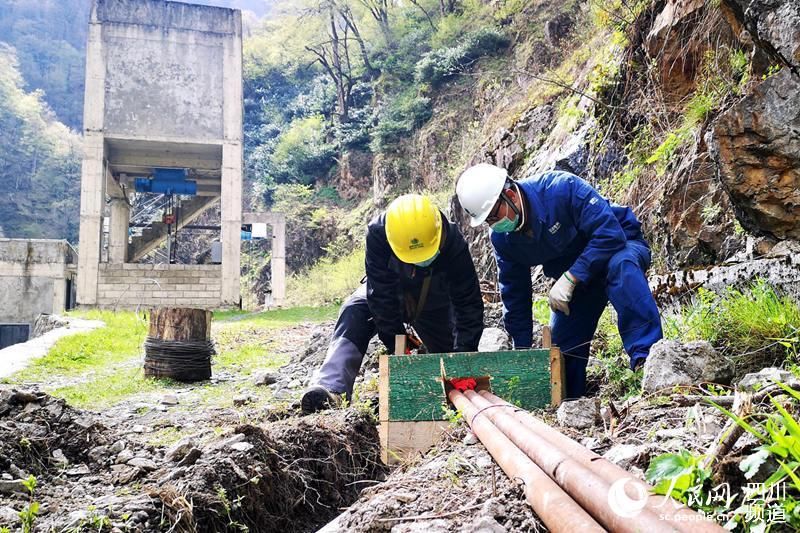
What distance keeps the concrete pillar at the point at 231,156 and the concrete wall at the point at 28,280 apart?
559cm

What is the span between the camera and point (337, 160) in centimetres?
2580

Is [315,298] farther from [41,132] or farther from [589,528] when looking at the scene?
[41,132]

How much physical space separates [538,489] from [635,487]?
28cm

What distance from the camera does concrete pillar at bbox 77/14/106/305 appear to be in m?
14.4

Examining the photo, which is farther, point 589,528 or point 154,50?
point 154,50

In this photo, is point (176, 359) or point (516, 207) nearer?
point (516, 207)

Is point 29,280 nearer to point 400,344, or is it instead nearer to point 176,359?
point 176,359

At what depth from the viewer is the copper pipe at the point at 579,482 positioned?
1.09 metres

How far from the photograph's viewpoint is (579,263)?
3432mm

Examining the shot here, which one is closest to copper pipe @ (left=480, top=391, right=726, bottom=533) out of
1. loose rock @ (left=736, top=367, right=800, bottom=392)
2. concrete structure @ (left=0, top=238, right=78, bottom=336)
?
loose rock @ (left=736, top=367, right=800, bottom=392)

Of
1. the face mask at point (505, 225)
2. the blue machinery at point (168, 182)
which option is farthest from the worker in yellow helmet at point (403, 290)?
the blue machinery at point (168, 182)

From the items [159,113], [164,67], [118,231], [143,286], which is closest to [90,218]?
[143,286]

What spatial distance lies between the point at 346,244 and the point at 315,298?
3.95 m

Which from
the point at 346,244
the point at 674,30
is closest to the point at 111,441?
the point at 674,30
